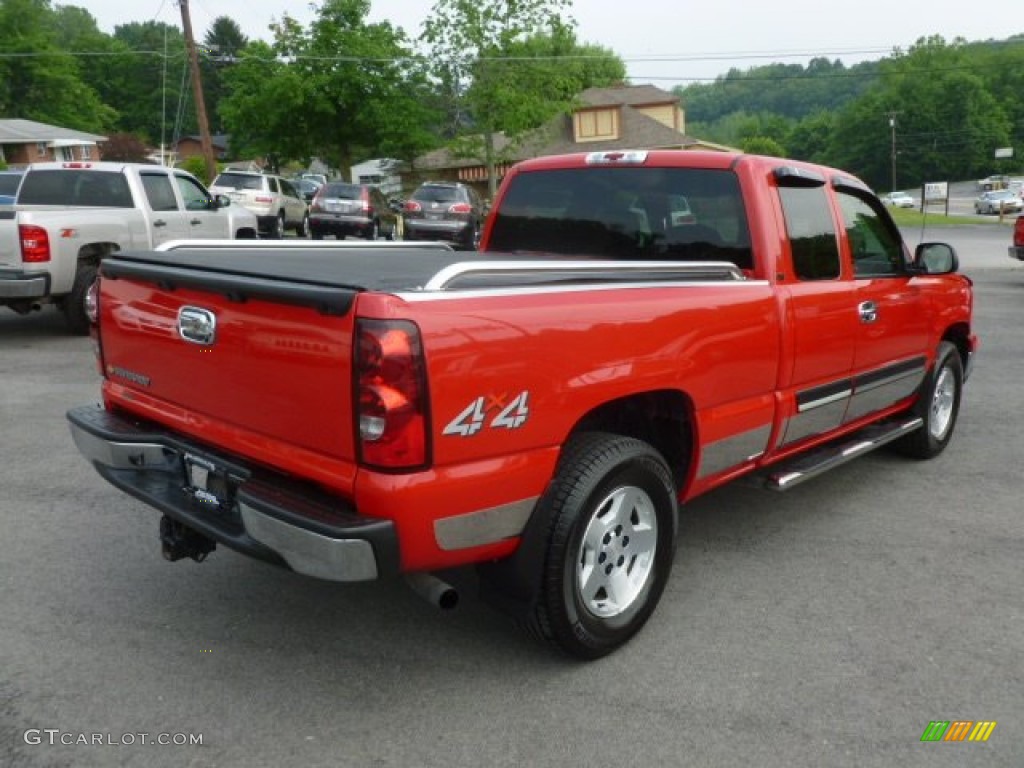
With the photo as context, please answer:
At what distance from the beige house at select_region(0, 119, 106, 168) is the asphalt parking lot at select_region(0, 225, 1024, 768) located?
59.4 metres

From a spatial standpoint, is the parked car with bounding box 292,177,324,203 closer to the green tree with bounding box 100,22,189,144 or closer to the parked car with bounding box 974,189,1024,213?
the parked car with bounding box 974,189,1024,213

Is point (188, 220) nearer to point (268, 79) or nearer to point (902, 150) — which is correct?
point (268, 79)

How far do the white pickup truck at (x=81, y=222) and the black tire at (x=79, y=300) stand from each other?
0.01 m

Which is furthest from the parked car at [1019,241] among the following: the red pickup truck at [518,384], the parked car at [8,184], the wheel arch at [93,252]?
the parked car at [8,184]

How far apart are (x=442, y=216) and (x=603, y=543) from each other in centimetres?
2011

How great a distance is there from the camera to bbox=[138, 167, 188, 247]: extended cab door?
10.6 meters

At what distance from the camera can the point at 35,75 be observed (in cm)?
7062

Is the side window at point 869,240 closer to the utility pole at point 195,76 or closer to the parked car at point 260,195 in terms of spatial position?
the parked car at point 260,195

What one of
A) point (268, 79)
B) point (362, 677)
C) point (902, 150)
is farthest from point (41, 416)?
point (902, 150)

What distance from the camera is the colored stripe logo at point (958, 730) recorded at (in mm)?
2844

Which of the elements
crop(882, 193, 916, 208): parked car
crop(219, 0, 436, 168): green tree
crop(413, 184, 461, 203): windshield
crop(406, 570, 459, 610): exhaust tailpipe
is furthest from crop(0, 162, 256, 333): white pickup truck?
crop(882, 193, 916, 208): parked car

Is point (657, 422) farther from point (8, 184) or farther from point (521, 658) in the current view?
point (8, 184)

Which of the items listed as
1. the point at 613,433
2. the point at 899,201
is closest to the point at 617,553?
the point at 613,433

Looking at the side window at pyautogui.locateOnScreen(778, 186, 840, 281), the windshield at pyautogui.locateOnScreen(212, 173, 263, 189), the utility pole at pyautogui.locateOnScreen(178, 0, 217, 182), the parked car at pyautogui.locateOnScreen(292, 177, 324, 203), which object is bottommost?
the side window at pyautogui.locateOnScreen(778, 186, 840, 281)
